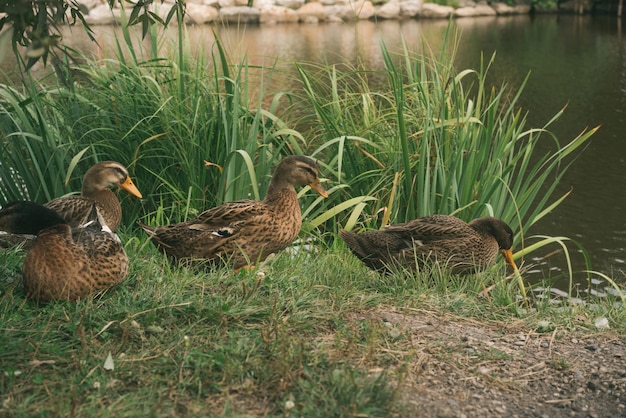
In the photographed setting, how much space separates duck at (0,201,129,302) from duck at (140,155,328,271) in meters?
0.58

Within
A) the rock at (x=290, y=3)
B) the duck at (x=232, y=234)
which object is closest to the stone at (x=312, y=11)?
the rock at (x=290, y=3)

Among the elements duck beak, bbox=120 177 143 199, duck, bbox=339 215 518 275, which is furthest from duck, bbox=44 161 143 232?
duck, bbox=339 215 518 275

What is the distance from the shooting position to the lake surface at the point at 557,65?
8.59 meters

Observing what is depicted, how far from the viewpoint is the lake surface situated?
8586 millimetres

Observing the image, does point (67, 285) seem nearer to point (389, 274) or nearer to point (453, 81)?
point (389, 274)

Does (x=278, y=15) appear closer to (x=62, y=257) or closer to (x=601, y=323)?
(x=601, y=323)

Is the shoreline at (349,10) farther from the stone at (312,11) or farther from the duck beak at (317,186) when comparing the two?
the duck beak at (317,186)

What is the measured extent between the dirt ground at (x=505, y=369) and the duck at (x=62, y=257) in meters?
1.20

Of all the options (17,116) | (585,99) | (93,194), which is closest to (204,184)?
(93,194)

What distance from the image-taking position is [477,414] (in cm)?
312

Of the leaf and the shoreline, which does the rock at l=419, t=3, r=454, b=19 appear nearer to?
the shoreline

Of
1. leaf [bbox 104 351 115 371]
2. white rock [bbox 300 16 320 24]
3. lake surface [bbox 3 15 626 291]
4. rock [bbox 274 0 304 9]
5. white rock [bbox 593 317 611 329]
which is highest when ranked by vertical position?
leaf [bbox 104 351 115 371]

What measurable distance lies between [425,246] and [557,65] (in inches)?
620

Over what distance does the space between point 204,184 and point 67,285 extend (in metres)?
2.18
